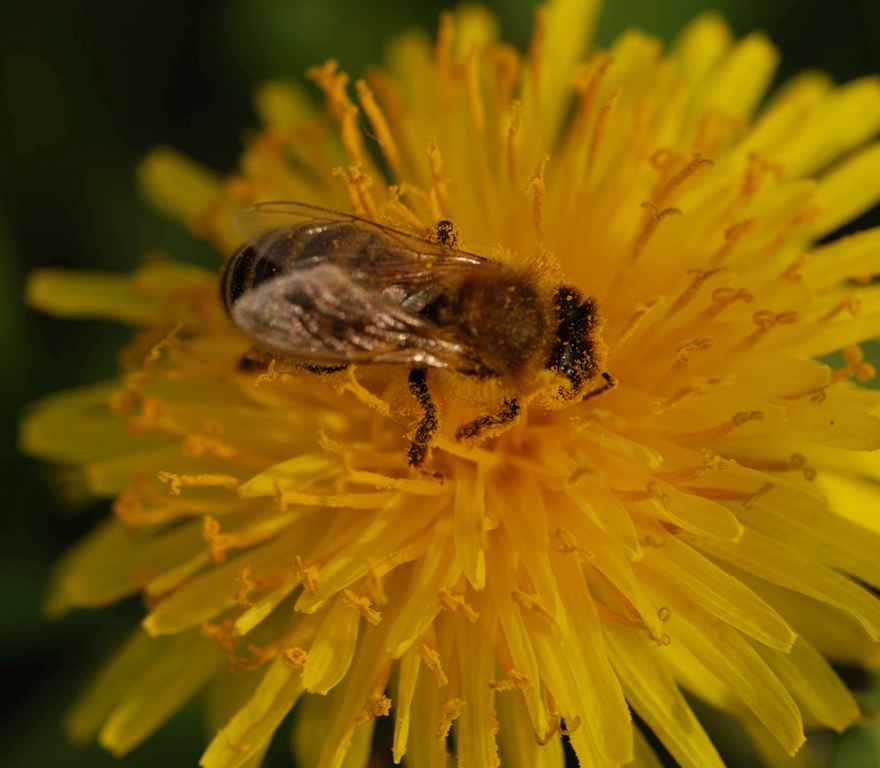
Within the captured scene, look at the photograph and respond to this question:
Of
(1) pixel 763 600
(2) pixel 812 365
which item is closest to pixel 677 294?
(2) pixel 812 365

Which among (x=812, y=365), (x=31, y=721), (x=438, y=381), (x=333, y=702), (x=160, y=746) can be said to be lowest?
(x=31, y=721)

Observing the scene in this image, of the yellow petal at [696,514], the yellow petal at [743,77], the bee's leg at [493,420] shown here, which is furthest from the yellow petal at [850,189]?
the bee's leg at [493,420]

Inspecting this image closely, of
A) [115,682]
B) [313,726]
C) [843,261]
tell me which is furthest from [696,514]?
[115,682]

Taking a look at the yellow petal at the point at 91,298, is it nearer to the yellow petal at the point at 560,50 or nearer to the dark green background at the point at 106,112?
the dark green background at the point at 106,112

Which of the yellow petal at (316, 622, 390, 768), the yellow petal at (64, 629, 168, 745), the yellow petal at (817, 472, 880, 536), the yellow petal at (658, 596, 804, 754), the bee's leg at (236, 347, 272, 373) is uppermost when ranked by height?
the yellow petal at (817, 472, 880, 536)

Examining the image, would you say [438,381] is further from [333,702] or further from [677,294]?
[333,702]

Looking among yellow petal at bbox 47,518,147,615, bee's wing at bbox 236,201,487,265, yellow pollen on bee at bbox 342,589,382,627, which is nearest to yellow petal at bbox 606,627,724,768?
yellow pollen on bee at bbox 342,589,382,627

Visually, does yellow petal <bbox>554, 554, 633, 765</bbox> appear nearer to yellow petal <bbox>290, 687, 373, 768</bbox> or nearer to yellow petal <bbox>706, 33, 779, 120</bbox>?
yellow petal <bbox>290, 687, 373, 768</bbox>
